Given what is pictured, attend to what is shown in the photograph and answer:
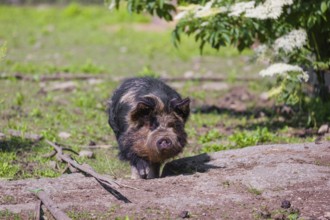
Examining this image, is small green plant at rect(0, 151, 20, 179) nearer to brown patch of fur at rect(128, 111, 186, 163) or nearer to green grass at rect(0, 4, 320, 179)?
green grass at rect(0, 4, 320, 179)

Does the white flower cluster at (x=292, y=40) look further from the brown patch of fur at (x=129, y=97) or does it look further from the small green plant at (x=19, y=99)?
the small green plant at (x=19, y=99)

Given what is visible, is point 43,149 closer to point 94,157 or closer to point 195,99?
point 94,157

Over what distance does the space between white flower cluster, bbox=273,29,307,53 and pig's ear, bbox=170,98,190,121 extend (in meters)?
2.13

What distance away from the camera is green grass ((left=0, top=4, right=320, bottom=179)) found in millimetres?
8594

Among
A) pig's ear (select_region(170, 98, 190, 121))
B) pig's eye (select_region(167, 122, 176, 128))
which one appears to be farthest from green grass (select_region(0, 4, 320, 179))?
pig's ear (select_region(170, 98, 190, 121))

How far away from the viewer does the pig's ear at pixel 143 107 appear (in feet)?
22.9

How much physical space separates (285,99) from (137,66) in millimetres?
7165

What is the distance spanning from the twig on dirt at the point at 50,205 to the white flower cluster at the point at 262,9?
371 centimetres

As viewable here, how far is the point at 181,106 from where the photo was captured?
712 cm

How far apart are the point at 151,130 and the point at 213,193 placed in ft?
3.89

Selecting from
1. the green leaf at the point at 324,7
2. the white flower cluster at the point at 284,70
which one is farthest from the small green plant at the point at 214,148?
the green leaf at the point at 324,7

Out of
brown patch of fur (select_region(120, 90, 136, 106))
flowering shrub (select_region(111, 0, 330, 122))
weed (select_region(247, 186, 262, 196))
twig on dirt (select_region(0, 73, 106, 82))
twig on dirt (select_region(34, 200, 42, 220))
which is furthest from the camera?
twig on dirt (select_region(0, 73, 106, 82))

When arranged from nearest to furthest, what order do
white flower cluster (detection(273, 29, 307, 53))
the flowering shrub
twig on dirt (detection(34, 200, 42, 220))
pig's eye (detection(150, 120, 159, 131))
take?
twig on dirt (detection(34, 200, 42, 220)) < pig's eye (detection(150, 120, 159, 131)) < the flowering shrub < white flower cluster (detection(273, 29, 307, 53))

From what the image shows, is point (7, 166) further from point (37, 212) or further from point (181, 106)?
point (181, 106)
